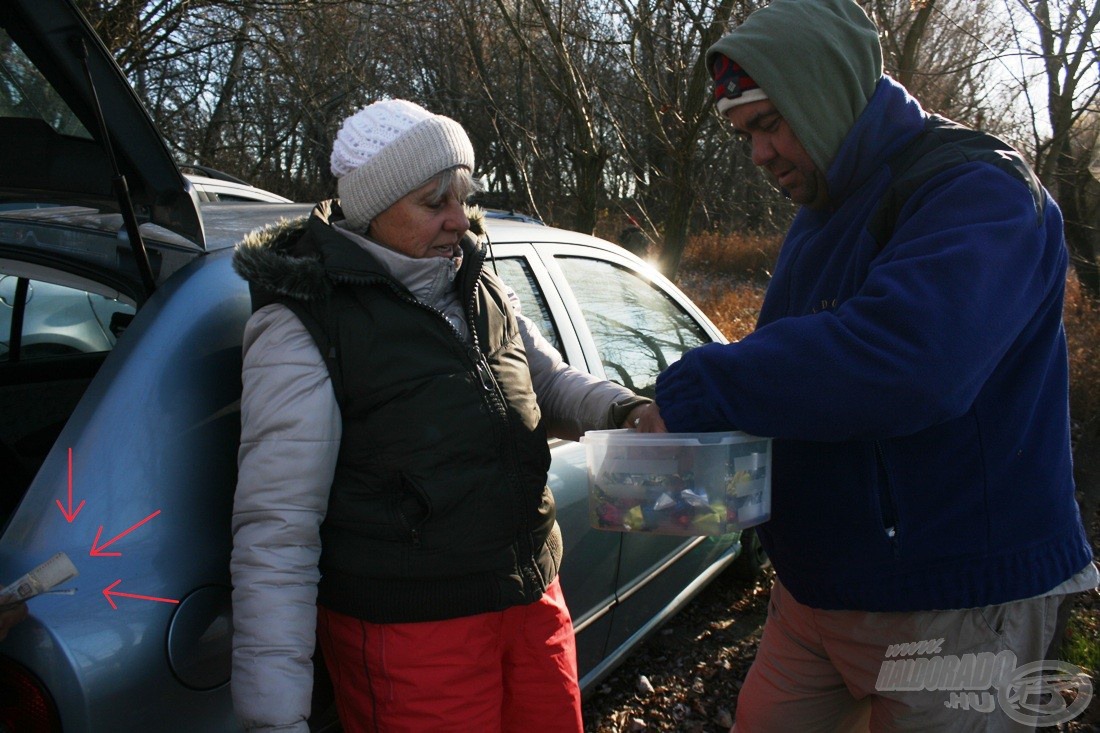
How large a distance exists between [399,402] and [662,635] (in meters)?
2.54

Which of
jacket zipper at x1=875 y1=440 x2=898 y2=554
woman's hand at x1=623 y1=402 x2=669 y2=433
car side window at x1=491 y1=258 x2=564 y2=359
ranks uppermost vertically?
car side window at x1=491 y1=258 x2=564 y2=359

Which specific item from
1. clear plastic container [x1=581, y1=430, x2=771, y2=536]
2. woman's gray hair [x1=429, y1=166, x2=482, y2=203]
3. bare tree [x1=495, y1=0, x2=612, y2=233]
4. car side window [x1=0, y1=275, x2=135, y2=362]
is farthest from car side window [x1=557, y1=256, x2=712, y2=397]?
bare tree [x1=495, y1=0, x2=612, y2=233]

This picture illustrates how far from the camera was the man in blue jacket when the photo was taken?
1.42 m

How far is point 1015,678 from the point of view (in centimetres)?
170

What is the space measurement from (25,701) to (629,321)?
2.43m

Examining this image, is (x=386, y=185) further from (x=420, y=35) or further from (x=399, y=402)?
(x=420, y=35)

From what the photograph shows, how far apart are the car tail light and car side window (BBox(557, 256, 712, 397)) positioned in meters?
2.03

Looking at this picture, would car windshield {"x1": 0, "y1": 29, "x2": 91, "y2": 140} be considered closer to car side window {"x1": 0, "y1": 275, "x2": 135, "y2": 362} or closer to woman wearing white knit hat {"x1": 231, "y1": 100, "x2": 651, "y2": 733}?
woman wearing white knit hat {"x1": 231, "y1": 100, "x2": 651, "y2": 733}

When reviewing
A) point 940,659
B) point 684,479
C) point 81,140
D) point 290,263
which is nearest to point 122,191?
point 81,140

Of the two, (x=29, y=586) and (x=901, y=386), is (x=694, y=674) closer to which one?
(x=901, y=386)

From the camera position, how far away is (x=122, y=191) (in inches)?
68.7

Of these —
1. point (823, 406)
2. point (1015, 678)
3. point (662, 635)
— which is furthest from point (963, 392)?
point (662, 635)

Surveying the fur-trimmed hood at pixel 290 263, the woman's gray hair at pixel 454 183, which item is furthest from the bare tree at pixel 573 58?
the fur-trimmed hood at pixel 290 263

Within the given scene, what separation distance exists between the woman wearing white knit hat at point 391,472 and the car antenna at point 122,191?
0.85ft
